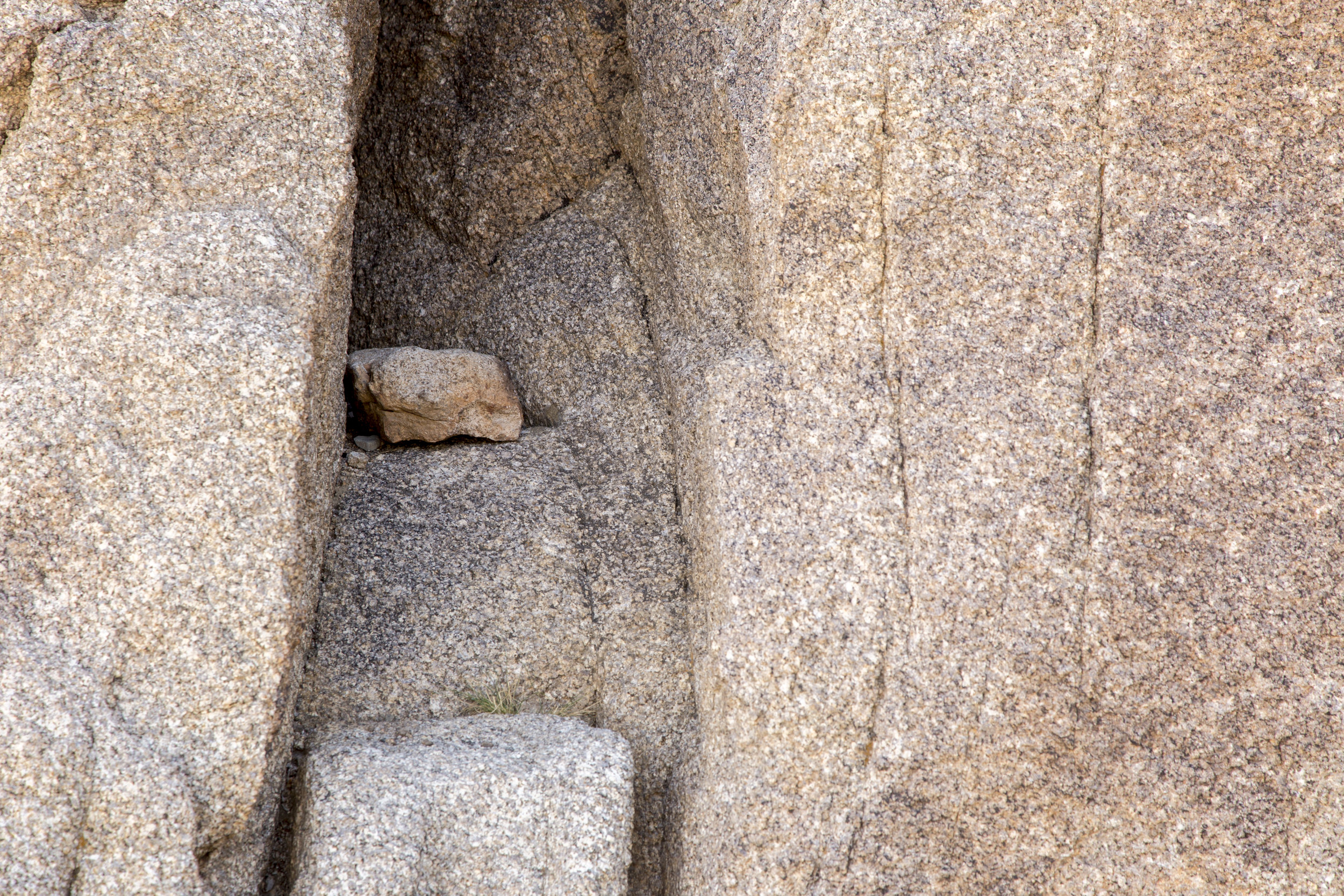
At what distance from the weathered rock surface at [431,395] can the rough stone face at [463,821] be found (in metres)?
1.01

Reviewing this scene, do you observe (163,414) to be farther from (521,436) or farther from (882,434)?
(882,434)

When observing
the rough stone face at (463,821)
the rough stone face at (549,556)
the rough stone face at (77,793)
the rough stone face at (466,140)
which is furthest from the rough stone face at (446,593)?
the rough stone face at (466,140)

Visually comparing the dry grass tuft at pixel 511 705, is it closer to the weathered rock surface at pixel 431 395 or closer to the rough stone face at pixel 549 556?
the rough stone face at pixel 549 556

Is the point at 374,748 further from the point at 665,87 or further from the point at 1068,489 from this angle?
the point at 665,87

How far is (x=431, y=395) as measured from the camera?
3240mm

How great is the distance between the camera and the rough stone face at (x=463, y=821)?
2.45 meters

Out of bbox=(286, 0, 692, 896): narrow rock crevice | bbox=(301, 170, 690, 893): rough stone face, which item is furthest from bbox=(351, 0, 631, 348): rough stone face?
bbox=(301, 170, 690, 893): rough stone face

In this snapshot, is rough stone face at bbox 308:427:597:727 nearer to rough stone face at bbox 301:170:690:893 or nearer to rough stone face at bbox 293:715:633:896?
rough stone face at bbox 301:170:690:893

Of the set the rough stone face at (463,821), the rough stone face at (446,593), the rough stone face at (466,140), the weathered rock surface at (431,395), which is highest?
the rough stone face at (466,140)

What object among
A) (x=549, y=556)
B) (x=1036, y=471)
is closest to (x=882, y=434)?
(x=1036, y=471)

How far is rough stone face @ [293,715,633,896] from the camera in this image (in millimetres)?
2445

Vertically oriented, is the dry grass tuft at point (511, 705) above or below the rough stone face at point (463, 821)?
above

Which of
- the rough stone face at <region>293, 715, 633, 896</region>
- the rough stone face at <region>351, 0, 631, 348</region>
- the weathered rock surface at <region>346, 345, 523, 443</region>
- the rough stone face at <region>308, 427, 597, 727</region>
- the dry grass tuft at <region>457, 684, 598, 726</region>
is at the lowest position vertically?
the rough stone face at <region>293, 715, 633, 896</region>

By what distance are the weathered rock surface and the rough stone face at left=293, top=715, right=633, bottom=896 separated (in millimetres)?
1007
